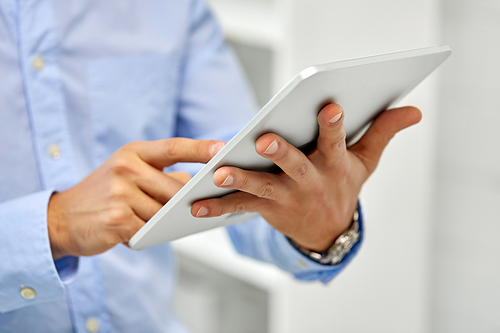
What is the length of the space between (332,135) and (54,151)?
1.23ft

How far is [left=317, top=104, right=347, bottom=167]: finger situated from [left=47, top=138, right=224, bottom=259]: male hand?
11cm

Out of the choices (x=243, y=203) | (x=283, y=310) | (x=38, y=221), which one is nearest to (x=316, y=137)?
(x=243, y=203)

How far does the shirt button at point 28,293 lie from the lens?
467 millimetres

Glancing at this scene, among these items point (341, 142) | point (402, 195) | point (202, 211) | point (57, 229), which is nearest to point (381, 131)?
point (341, 142)

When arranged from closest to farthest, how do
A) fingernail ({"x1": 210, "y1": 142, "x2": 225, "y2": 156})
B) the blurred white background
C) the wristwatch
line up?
fingernail ({"x1": 210, "y1": 142, "x2": 225, "y2": 156})
the wristwatch
the blurred white background

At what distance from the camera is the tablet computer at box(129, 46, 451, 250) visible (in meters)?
0.30

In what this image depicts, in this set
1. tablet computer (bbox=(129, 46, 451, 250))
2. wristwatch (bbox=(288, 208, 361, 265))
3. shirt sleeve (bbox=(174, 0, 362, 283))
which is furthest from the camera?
shirt sleeve (bbox=(174, 0, 362, 283))

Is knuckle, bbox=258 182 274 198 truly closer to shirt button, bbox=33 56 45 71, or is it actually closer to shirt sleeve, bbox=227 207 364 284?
shirt sleeve, bbox=227 207 364 284

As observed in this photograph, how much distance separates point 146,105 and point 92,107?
0.25ft

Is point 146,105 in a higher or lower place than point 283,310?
higher

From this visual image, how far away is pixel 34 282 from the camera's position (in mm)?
461

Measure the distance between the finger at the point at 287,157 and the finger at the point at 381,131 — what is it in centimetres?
10

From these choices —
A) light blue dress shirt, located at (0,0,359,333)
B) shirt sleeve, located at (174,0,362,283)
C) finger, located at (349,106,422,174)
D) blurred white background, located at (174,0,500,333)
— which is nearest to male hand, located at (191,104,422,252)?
finger, located at (349,106,422,174)

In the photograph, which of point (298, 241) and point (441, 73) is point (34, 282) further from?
point (441, 73)
